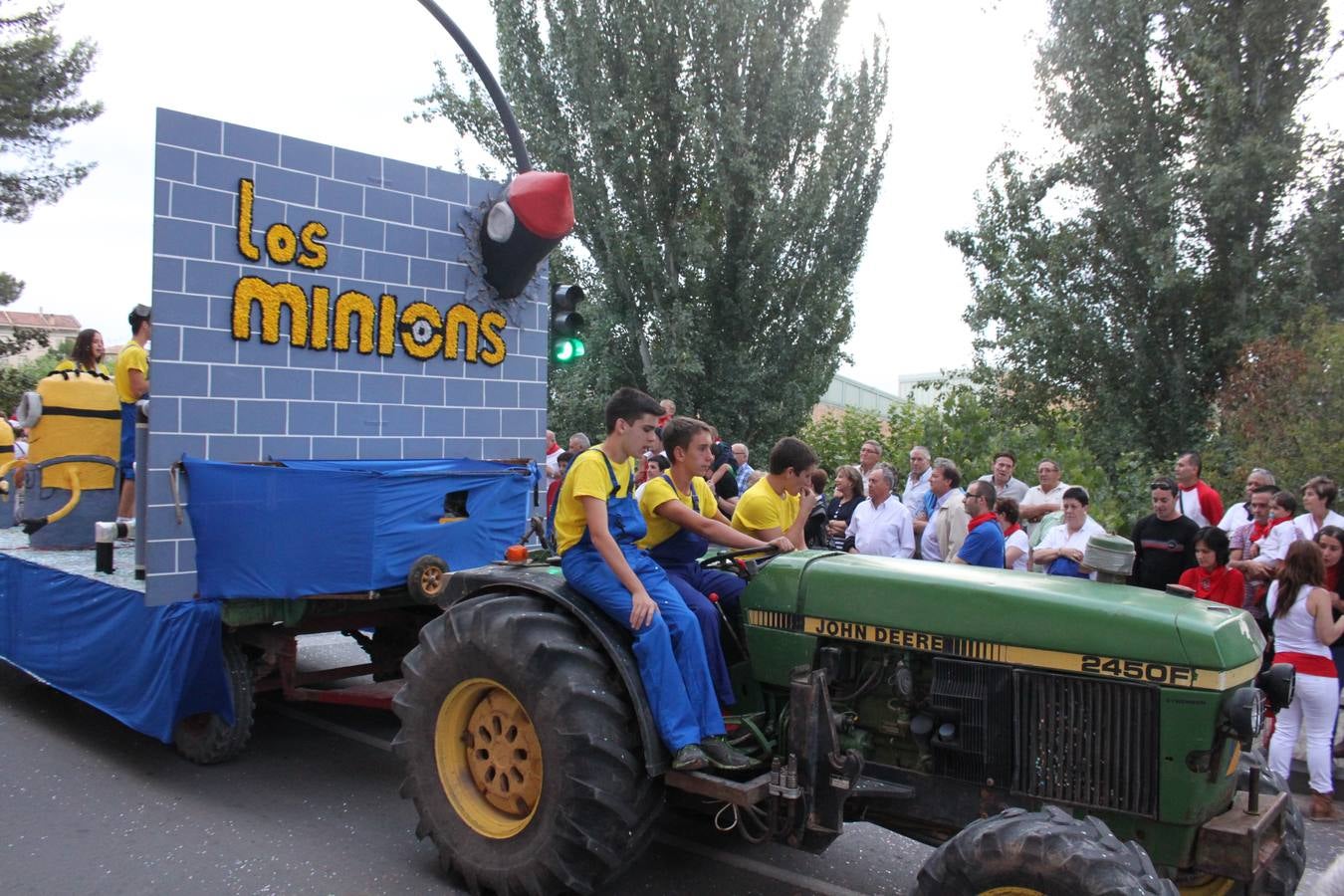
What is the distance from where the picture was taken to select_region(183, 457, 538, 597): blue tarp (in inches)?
219

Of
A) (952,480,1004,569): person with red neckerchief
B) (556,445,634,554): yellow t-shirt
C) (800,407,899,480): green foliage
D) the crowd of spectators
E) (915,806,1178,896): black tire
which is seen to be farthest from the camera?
(800,407,899,480): green foliage

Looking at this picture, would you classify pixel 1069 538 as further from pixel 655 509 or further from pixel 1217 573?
pixel 655 509

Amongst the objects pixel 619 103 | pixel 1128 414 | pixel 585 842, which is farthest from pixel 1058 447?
pixel 619 103

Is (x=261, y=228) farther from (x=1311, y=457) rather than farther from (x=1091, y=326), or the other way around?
(x=1091, y=326)

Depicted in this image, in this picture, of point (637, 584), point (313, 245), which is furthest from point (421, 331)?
point (637, 584)

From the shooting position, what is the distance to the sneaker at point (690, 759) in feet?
12.6

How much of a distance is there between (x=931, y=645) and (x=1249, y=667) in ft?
3.45

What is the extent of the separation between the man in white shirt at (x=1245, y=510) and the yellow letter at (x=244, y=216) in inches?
281

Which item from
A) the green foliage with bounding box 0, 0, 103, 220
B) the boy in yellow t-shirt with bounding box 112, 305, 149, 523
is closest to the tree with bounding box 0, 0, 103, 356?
the green foliage with bounding box 0, 0, 103, 220

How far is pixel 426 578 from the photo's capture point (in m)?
5.88

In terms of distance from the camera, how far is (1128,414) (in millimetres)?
16328

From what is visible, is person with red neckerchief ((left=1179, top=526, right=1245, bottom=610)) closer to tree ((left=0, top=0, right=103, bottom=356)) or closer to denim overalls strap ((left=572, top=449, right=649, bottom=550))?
denim overalls strap ((left=572, top=449, right=649, bottom=550))

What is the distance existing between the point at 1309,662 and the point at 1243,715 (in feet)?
10.6

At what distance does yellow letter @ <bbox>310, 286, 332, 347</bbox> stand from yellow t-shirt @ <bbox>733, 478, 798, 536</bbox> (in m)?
2.91
